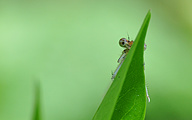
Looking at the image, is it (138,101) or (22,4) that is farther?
(22,4)

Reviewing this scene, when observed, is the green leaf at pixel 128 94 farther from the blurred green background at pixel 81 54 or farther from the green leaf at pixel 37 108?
the blurred green background at pixel 81 54

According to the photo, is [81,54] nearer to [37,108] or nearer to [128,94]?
[37,108]

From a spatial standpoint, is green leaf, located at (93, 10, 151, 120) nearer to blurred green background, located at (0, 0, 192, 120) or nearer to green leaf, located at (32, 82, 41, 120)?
green leaf, located at (32, 82, 41, 120)

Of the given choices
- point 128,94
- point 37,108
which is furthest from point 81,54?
point 128,94

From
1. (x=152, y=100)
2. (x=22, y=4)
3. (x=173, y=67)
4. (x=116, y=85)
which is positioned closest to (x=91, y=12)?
(x=22, y=4)

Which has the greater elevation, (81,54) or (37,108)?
(81,54)

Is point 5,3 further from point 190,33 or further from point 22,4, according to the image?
point 190,33
